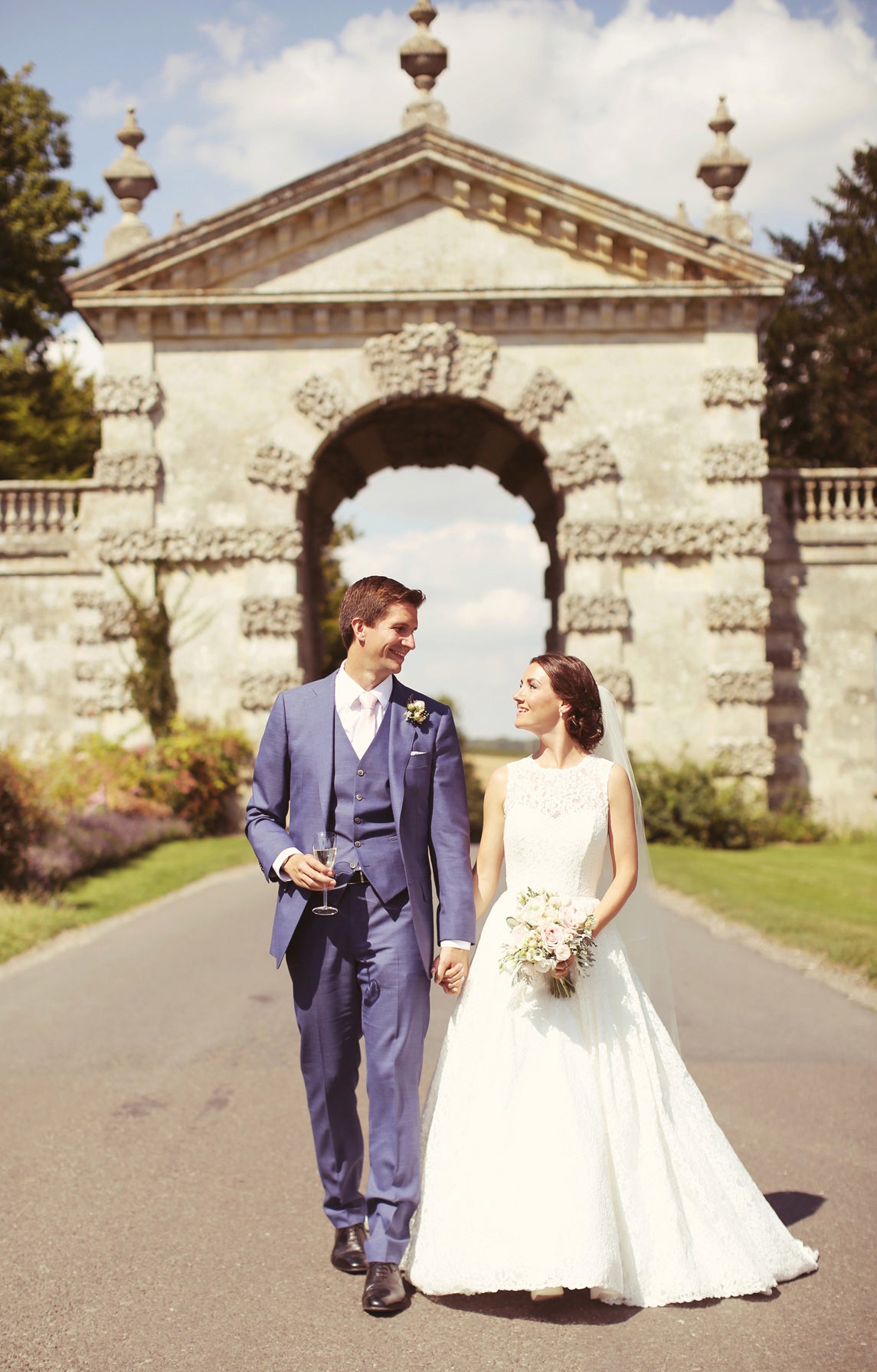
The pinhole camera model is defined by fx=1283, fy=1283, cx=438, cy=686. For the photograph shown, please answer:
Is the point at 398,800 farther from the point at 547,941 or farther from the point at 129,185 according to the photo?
the point at 129,185

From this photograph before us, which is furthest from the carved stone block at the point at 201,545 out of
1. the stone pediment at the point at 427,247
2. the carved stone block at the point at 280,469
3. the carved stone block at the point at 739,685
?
the carved stone block at the point at 739,685

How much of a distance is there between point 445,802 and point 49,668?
1991 centimetres

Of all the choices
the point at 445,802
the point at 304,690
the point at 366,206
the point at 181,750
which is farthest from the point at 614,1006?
the point at 366,206

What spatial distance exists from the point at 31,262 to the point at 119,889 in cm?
2389

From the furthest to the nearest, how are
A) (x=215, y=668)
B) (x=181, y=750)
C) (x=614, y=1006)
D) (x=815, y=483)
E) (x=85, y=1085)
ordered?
(x=815, y=483) < (x=215, y=668) < (x=181, y=750) < (x=85, y=1085) < (x=614, y=1006)

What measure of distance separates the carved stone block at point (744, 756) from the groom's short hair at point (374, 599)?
17684 mm

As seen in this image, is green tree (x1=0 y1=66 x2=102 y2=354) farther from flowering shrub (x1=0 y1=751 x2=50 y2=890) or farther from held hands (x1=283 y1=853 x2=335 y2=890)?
held hands (x1=283 y1=853 x2=335 y2=890)

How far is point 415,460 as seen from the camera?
28250mm

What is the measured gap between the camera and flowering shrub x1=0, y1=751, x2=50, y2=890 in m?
13.9

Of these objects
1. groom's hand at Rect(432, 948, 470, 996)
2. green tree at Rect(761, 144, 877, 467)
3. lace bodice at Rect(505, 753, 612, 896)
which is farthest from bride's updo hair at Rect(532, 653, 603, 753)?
green tree at Rect(761, 144, 877, 467)

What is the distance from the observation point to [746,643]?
72.6 ft

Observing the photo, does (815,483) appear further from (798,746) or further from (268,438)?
(268,438)

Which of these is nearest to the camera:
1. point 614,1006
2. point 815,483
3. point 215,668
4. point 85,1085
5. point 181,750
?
point 614,1006

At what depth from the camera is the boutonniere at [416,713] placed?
4.86 m
